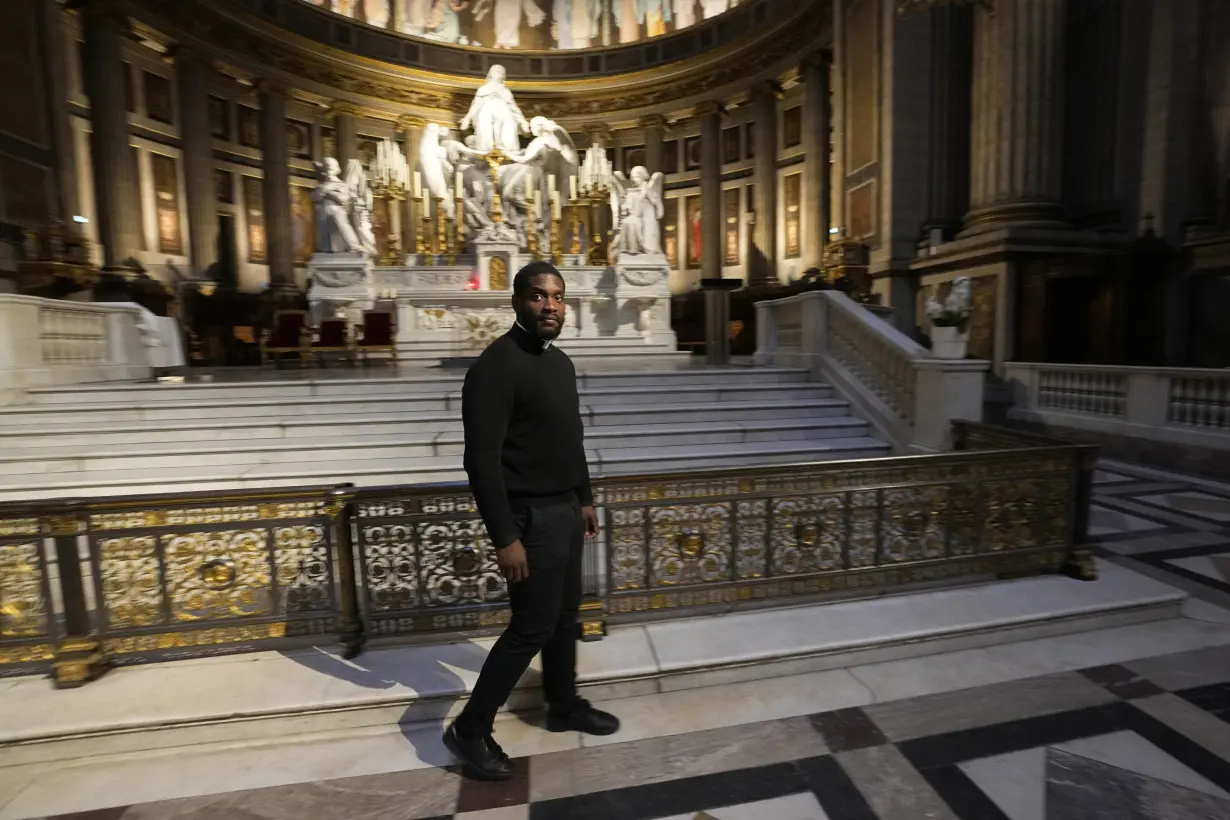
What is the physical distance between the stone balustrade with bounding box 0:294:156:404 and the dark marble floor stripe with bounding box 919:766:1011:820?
9.36m

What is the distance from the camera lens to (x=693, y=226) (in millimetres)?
25406

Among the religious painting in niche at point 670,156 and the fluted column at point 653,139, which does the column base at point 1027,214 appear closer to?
the fluted column at point 653,139

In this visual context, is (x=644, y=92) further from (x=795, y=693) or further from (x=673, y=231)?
(x=795, y=693)

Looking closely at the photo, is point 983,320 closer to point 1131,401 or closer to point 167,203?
point 1131,401

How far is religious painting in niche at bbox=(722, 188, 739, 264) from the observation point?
963 inches

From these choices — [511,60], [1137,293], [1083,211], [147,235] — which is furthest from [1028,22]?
[147,235]

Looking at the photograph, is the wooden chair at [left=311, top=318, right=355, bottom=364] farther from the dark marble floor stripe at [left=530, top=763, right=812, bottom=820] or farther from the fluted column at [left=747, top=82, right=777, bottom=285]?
the fluted column at [left=747, top=82, right=777, bottom=285]

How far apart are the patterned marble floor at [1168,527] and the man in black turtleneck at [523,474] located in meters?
4.26

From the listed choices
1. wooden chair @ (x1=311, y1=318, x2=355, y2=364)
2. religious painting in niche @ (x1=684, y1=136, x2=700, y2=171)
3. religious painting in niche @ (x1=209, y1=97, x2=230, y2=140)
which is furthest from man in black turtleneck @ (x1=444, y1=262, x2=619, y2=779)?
religious painting in niche @ (x1=684, y1=136, x2=700, y2=171)

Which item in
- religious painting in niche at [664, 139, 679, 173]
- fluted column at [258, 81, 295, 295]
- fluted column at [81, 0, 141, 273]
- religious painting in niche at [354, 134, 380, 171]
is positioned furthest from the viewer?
religious painting in niche at [664, 139, 679, 173]

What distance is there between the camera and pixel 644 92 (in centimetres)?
2447

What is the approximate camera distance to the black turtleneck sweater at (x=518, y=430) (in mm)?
1989

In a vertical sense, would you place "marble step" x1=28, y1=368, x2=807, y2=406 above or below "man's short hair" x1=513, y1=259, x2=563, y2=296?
below

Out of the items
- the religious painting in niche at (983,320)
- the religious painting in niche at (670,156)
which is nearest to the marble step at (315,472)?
the religious painting in niche at (983,320)
